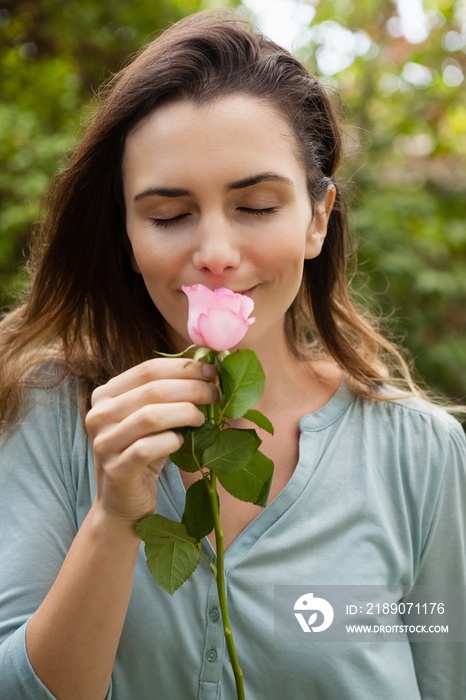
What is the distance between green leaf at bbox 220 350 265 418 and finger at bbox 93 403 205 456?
6 cm

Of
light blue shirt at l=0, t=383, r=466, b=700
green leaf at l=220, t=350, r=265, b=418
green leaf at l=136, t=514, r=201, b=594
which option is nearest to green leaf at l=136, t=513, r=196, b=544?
green leaf at l=136, t=514, r=201, b=594

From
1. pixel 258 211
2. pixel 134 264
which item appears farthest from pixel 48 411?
pixel 258 211

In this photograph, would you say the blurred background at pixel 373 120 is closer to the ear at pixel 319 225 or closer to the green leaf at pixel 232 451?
the ear at pixel 319 225

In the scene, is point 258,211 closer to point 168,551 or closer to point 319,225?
point 319,225

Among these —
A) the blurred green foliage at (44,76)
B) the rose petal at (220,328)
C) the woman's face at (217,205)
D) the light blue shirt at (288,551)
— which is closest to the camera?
the rose petal at (220,328)

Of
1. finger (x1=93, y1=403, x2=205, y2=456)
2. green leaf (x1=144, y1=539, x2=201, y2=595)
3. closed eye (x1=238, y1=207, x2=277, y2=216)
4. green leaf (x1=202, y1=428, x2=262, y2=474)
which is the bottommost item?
green leaf (x1=144, y1=539, x2=201, y2=595)

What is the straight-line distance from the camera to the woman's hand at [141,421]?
1271mm

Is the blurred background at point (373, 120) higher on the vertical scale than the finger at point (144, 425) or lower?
higher

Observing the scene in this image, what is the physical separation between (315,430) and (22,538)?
72cm

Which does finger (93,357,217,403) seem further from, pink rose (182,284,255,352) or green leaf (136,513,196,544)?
green leaf (136,513,196,544)

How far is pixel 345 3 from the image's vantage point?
5902 millimetres

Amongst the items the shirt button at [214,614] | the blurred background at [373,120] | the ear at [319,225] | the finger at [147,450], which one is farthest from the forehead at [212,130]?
the blurred background at [373,120]

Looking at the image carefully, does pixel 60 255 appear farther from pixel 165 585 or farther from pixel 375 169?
pixel 375 169

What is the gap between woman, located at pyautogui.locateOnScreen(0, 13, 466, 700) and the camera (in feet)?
4.96
